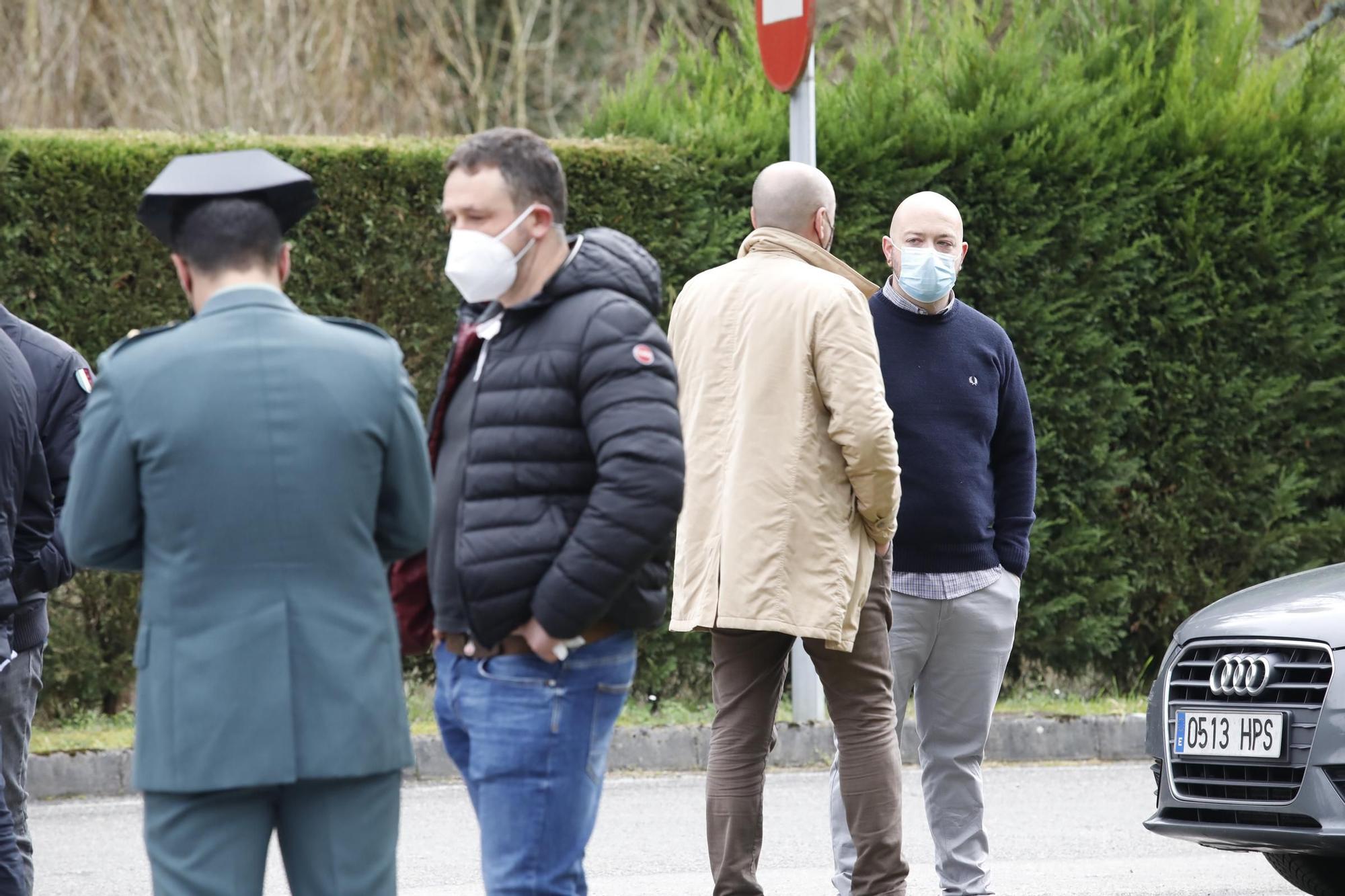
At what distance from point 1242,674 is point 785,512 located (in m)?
1.53

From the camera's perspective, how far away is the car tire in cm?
576

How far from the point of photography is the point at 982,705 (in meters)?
5.39

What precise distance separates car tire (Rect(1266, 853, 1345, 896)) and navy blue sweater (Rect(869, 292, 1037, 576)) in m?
1.30

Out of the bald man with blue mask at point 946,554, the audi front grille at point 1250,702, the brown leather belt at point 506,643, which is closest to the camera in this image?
the brown leather belt at point 506,643

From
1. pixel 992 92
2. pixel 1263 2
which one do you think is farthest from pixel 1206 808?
pixel 1263 2

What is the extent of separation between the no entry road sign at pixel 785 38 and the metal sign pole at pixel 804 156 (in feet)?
0.20

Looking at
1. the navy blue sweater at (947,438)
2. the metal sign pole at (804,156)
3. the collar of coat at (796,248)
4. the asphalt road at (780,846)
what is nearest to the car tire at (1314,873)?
the asphalt road at (780,846)

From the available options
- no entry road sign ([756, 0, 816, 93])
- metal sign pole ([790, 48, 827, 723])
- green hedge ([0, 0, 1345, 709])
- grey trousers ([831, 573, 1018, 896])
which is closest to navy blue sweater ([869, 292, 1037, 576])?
grey trousers ([831, 573, 1018, 896])

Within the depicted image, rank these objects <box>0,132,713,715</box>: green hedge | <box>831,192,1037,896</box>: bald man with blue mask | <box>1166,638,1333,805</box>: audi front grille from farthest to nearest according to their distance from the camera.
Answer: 1. <box>0,132,713,715</box>: green hedge
2. <box>831,192,1037,896</box>: bald man with blue mask
3. <box>1166,638,1333,805</box>: audi front grille

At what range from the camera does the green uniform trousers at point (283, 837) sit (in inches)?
121

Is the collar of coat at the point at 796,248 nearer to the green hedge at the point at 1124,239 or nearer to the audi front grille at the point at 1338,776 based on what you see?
the audi front grille at the point at 1338,776

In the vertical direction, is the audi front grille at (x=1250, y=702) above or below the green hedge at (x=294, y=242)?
below

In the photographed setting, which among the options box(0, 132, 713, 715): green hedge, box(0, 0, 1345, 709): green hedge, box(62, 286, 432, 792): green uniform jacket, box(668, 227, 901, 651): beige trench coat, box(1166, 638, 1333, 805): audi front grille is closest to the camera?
box(62, 286, 432, 792): green uniform jacket

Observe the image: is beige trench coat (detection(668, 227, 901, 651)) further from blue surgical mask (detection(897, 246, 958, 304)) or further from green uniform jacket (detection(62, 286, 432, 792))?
green uniform jacket (detection(62, 286, 432, 792))
